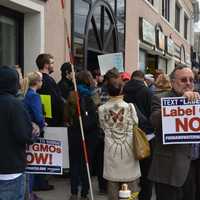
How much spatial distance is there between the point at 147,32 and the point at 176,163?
58.5 ft

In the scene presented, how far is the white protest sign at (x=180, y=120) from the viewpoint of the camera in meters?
5.25

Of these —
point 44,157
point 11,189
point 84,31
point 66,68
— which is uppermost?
point 84,31

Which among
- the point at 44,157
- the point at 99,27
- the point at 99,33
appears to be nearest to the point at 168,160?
the point at 44,157

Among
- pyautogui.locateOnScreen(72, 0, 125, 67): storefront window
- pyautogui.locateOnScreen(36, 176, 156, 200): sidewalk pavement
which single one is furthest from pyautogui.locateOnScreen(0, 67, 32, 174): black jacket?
pyautogui.locateOnScreen(72, 0, 125, 67): storefront window

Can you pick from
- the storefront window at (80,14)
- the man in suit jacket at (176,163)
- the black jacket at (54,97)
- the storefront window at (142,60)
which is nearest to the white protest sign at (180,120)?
the man in suit jacket at (176,163)

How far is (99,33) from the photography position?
15391 mm

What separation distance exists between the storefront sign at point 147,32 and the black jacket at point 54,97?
12.7 metres

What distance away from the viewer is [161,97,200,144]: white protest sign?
5250 millimetres

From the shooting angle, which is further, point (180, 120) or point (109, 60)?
point (109, 60)

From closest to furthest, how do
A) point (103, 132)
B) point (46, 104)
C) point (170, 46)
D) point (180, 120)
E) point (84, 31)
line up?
point (180, 120) < point (103, 132) < point (46, 104) < point (84, 31) < point (170, 46)

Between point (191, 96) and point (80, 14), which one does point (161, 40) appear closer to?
point (80, 14)

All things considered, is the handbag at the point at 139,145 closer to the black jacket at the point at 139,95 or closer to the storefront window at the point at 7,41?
the black jacket at the point at 139,95

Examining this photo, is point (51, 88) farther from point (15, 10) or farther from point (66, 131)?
point (15, 10)

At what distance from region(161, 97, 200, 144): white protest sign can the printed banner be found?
1.50m
